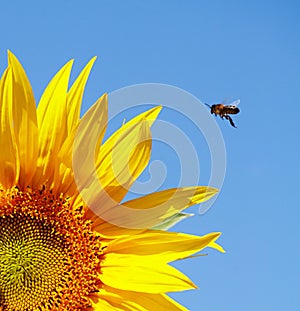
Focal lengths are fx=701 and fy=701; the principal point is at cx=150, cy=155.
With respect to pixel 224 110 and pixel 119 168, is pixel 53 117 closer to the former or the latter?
pixel 119 168

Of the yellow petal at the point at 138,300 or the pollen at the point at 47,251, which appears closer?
the yellow petal at the point at 138,300

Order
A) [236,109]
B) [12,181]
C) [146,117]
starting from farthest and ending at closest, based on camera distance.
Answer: [236,109] < [12,181] < [146,117]

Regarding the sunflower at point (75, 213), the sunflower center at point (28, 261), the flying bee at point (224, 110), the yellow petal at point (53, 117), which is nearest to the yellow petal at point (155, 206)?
the sunflower at point (75, 213)

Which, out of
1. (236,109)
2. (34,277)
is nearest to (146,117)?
(34,277)

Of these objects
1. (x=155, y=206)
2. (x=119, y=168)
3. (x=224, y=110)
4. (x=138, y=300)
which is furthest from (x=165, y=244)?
(x=224, y=110)

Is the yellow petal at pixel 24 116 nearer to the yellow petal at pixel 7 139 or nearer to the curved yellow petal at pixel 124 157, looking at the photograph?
the yellow petal at pixel 7 139

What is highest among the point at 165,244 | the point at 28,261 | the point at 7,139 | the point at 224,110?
the point at 224,110

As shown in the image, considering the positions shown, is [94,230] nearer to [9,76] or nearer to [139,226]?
[139,226]
